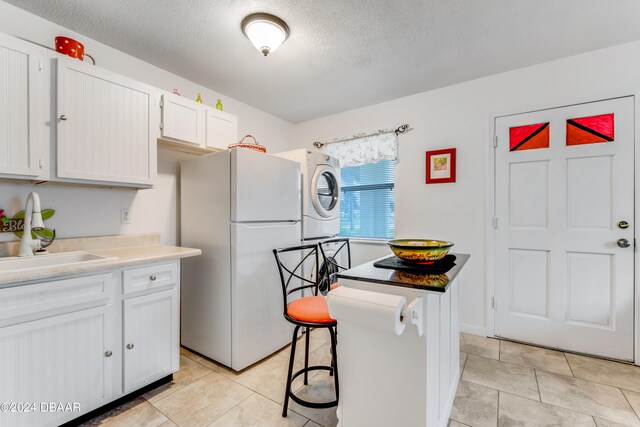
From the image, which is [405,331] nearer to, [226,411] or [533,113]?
[226,411]

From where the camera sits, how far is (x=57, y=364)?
1.42m

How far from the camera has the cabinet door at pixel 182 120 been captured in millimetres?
2160

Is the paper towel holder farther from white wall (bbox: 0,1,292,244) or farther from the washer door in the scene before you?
white wall (bbox: 0,1,292,244)

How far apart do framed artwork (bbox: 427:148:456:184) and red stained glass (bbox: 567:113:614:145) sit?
35.8 inches

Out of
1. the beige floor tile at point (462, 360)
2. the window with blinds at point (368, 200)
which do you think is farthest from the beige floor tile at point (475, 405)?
the window with blinds at point (368, 200)

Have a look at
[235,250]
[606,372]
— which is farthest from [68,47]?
[606,372]

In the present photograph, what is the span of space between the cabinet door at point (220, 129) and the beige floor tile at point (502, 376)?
2742 mm

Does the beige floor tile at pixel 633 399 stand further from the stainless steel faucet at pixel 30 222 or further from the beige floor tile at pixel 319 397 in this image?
the stainless steel faucet at pixel 30 222

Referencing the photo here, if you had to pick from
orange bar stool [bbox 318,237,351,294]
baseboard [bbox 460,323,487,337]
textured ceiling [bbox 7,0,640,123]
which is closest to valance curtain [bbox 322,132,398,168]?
textured ceiling [bbox 7,0,640,123]

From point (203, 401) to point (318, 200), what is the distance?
1853mm

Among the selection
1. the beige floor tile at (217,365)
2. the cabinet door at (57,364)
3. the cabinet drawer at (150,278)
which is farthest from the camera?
the beige floor tile at (217,365)

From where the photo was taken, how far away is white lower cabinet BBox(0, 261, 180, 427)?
130 cm

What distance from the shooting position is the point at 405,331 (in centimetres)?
120

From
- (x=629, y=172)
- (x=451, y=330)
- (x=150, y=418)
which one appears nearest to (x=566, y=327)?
(x=629, y=172)
